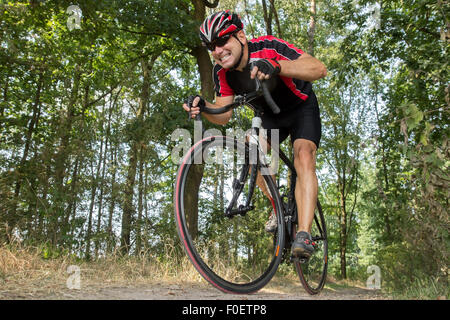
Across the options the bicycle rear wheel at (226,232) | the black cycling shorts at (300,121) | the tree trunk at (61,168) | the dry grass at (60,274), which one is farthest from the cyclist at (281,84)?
the tree trunk at (61,168)

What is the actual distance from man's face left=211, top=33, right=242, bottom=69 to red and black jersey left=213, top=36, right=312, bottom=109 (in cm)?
13

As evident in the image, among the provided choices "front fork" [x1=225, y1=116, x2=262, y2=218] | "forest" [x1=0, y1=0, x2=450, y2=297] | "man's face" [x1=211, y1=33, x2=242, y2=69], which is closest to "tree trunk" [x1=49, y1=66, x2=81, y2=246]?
"forest" [x1=0, y1=0, x2=450, y2=297]

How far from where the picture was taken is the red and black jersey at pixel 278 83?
2711 millimetres

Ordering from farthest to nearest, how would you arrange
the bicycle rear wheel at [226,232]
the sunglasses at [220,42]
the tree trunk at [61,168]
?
the tree trunk at [61,168] → the bicycle rear wheel at [226,232] → the sunglasses at [220,42]

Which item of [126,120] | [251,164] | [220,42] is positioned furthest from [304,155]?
[126,120]

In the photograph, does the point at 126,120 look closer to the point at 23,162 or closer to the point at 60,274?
the point at 23,162

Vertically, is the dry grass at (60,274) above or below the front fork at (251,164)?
below

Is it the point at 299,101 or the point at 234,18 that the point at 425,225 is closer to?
the point at 299,101

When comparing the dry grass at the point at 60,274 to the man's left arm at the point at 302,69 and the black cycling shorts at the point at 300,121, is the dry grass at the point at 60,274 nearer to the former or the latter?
the black cycling shorts at the point at 300,121

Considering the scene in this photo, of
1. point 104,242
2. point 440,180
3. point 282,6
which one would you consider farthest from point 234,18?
point 282,6

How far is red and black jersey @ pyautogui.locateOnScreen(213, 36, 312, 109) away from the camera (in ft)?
8.89

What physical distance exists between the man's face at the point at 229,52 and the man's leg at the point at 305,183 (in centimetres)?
87

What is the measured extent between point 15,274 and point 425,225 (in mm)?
4308

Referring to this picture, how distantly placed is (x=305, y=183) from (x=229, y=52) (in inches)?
48.0
